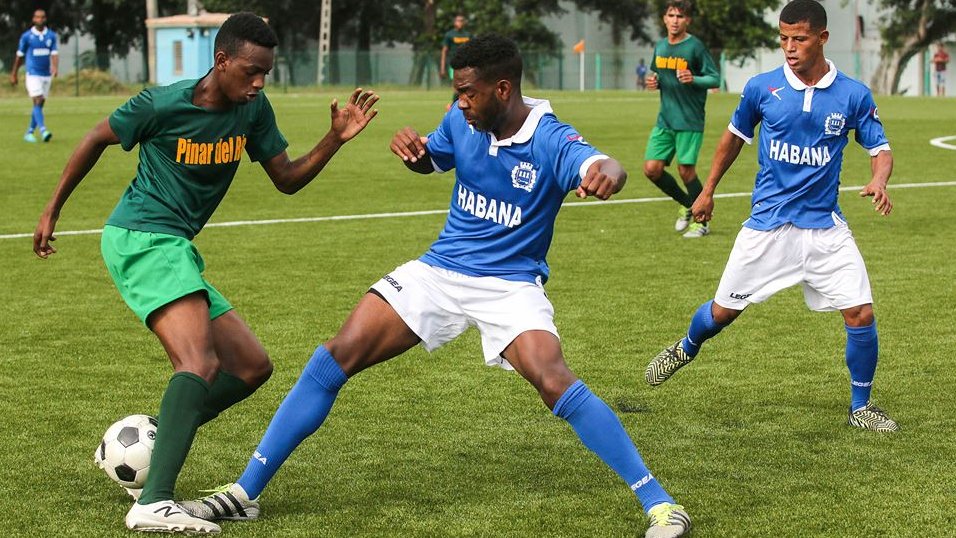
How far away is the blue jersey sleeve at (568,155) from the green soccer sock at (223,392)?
61.7 inches

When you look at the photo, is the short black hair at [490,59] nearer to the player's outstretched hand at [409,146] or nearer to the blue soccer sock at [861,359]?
the player's outstretched hand at [409,146]

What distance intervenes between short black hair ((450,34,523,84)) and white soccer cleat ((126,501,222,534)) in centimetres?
189

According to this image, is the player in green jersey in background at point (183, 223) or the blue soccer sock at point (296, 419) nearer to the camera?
the player in green jersey in background at point (183, 223)

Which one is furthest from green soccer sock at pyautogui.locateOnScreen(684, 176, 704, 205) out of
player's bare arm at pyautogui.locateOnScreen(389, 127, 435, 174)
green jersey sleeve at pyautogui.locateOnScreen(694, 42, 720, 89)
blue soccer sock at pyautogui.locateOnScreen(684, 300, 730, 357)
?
player's bare arm at pyautogui.locateOnScreen(389, 127, 435, 174)

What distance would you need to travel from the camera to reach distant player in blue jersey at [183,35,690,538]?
5.11 meters

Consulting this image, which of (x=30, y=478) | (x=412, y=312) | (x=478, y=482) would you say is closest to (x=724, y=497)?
(x=478, y=482)

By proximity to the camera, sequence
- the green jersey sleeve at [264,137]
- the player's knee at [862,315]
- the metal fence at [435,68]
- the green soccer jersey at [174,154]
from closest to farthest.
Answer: the green soccer jersey at [174,154] < the green jersey sleeve at [264,137] < the player's knee at [862,315] < the metal fence at [435,68]

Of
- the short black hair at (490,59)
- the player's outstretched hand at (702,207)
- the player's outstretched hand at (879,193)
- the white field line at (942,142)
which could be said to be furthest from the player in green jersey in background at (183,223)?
the white field line at (942,142)

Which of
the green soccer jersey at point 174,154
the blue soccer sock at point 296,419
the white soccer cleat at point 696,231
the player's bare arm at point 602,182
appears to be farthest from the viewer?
the white soccer cleat at point 696,231

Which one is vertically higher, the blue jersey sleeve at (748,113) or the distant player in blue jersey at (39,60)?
the distant player in blue jersey at (39,60)

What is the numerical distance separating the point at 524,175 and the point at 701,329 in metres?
2.23

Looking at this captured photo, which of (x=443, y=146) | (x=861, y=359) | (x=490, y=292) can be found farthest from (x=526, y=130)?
(x=861, y=359)

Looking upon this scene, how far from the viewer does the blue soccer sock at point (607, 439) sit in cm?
509

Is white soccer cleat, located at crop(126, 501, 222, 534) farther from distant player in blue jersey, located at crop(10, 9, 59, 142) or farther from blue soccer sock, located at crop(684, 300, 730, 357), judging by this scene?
distant player in blue jersey, located at crop(10, 9, 59, 142)
